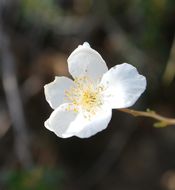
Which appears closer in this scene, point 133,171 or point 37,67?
point 133,171

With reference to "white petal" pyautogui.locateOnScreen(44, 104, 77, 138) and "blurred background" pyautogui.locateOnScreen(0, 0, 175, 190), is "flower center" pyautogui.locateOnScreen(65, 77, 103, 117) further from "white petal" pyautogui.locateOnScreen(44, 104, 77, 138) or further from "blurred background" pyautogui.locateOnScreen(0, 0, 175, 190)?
"blurred background" pyautogui.locateOnScreen(0, 0, 175, 190)

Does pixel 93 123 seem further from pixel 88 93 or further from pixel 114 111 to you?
pixel 114 111

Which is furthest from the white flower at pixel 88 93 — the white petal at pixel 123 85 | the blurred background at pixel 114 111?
the blurred background at pixel 114 111

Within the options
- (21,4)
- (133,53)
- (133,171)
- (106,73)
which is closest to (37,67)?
(21,4)

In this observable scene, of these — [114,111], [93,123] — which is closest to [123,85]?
[93,123]

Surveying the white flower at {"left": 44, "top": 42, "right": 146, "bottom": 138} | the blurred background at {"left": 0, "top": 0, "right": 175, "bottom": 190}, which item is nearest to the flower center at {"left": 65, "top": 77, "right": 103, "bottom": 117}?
the white flower at {"left": 44, "top": 42, "right": 146, "bottom": 138}

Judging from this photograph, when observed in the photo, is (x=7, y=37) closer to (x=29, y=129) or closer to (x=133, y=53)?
(x=29, y=129)
